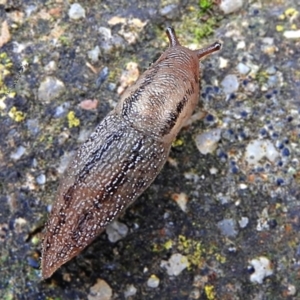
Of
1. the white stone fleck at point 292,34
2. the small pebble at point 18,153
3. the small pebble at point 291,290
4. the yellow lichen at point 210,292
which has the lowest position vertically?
the small pebble at point 291,290

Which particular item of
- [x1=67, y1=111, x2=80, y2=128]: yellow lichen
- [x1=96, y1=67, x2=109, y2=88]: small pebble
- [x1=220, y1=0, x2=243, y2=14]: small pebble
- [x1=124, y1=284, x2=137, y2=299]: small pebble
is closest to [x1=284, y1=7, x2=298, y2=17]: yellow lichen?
[x1=220, y1=0, x2=243, y2=14]: small pebble

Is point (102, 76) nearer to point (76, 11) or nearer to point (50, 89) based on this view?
point (50, 89)

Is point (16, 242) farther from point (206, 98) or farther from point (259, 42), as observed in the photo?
point (259, 42)

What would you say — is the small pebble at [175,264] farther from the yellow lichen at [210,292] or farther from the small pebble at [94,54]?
the small pebble at [94,54]

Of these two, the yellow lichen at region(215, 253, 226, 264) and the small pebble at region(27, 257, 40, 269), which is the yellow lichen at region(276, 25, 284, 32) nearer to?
the yellow lichen at region(215, 253, 226, 264)

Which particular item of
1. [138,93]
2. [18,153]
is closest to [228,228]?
[138,93]

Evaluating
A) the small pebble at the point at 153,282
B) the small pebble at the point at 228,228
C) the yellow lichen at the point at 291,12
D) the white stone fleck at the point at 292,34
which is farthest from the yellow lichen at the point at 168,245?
the yellow lichen at the point at 291,12

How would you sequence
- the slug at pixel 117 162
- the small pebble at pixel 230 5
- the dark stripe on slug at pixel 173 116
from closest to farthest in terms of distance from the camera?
1. the slug at pixel 117 162
2. the dark stripe on slug at pixel 173 116
3. the small pebble at pixel 230 5
